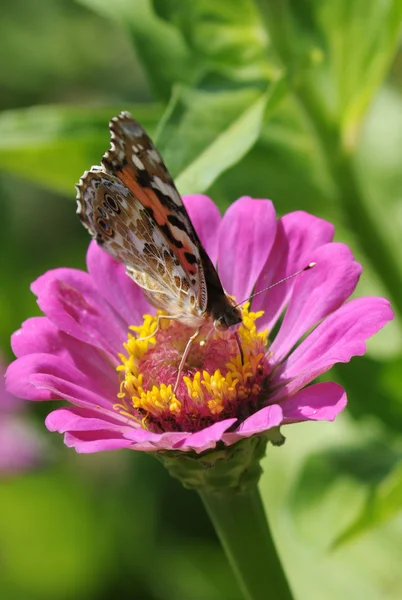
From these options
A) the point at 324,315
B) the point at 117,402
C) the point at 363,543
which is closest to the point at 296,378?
the point at 324,315

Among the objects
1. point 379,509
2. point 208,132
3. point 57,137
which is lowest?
point 379,509

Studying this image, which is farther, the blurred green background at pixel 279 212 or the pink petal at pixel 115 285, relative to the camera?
the blurred green background at pixel 279 212

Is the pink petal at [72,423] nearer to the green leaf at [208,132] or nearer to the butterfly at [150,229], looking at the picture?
Result: the butterfly at [150,229]

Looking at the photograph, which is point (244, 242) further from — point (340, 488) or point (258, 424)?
point (340, 488)

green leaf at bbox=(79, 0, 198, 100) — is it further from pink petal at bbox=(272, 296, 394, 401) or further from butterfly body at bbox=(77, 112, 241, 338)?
pink petal at bbox=(272, 296, 394, 401)

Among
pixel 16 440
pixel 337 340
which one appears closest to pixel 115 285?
pixel 337 340

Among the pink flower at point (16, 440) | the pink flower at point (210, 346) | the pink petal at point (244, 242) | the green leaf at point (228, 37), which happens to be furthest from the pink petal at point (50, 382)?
the pink flower at point (16, 440)

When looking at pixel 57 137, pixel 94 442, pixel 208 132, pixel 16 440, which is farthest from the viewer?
pixel 16 440
